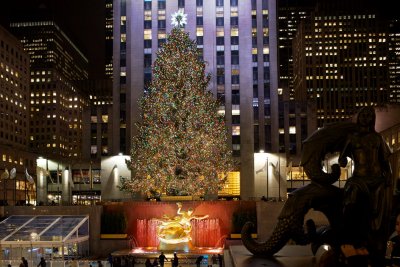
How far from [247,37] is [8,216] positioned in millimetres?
45017

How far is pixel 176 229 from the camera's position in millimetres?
38281

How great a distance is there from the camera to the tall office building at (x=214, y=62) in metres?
→ 77.3

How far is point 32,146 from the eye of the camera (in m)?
178

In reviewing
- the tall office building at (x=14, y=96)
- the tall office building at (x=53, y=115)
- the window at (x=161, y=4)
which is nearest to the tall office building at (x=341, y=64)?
the tall office building at (x=53, y=115)

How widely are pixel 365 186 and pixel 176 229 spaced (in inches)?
1036

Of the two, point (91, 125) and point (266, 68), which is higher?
point (266, 68)

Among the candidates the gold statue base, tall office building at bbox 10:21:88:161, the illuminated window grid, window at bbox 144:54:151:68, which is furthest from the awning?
tall office building at bbox 10:21:88:161

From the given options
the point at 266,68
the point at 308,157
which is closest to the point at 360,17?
the point at 266,68

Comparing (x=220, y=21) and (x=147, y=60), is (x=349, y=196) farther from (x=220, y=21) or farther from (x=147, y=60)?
(x=220, y=21)

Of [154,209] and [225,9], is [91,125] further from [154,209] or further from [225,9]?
[154,209]

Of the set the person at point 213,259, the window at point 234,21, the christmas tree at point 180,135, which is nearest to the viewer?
the person at point 213,259

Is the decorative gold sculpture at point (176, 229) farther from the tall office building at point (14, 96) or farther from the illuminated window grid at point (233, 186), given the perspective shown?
the tall office building at point (14, 96)

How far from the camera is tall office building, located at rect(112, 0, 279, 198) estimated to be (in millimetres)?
77312

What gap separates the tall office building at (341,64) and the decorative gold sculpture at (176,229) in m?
150
